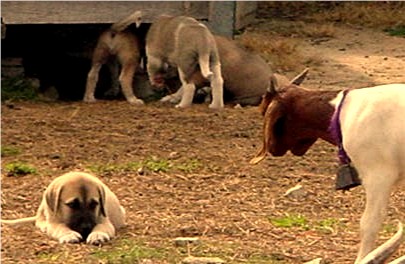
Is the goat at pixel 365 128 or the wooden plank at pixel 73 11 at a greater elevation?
the goat at pixel 365 128

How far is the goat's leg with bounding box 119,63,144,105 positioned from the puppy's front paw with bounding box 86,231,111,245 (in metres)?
5.19

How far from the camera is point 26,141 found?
32.7 ft

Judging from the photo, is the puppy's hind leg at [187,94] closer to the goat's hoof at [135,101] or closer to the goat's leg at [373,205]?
the goat's hoof at [135,101]

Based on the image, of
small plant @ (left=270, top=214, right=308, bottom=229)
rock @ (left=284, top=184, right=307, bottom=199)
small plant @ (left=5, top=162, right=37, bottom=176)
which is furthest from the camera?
small plant @ (left=5, top=162, right=37, bottom=176)

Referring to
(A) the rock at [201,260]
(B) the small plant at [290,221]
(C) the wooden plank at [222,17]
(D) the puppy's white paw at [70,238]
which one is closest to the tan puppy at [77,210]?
(D) the puppy's white paw at [70,238]

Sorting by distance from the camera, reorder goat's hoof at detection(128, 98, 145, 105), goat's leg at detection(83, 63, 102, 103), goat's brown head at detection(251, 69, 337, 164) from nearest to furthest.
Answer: goat's brown head at detection(251, 69, 337, 164), goat's hoof at detection(128, 98, 145, 105), goat's leg at detection(83, 63, 102, 103)

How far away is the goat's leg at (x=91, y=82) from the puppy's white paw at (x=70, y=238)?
527 cm

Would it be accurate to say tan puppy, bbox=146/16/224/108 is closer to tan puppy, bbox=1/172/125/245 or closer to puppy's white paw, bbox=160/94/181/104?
puppy's white paw, bbox=160/94/181/104

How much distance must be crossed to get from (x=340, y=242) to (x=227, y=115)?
176 inches

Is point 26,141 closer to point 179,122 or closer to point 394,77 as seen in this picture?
point 179,122

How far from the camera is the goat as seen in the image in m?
5.96

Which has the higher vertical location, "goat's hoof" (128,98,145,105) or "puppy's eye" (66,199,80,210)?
"puppy's eye" (66,199,80,210)

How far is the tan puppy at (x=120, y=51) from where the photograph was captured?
12.2 meters

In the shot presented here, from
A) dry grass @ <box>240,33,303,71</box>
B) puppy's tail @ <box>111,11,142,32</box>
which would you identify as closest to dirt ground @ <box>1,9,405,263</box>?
puppy's tail @ <box>111,11,142,32</box>
